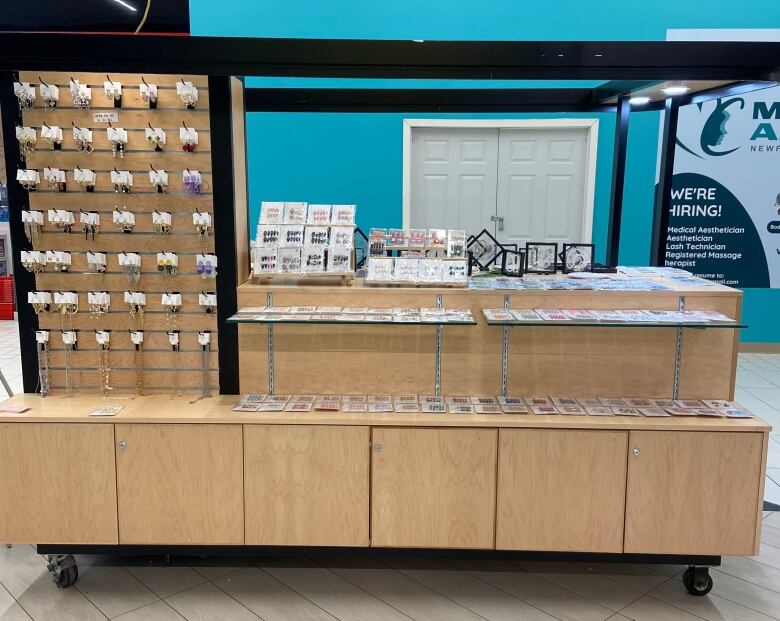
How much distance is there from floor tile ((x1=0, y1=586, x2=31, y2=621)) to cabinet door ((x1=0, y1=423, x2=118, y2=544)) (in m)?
0.27

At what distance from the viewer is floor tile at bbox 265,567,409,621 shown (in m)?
3.12

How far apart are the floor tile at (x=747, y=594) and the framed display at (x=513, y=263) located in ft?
6.24

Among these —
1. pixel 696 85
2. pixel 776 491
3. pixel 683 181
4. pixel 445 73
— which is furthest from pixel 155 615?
pixel 683 181

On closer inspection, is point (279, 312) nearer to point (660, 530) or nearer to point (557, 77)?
point (557, 77)

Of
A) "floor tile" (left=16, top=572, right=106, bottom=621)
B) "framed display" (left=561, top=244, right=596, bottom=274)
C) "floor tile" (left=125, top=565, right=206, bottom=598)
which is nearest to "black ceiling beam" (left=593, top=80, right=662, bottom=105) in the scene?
"framed display" (left=561, top=244, right=596, bottom=274)

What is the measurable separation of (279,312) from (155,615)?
153cm

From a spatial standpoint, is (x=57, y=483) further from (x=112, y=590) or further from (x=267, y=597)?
(x=267, y=597)

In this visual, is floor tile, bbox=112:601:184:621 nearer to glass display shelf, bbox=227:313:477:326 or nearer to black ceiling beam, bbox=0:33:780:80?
glass display shelf, bbox=227:313:477:326

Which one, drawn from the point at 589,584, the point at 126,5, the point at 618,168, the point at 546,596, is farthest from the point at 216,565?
the point at 618,168

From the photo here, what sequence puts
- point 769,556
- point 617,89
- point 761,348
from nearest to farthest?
point 769,556 < point 617,89 < point 761,348

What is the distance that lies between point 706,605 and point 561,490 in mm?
885

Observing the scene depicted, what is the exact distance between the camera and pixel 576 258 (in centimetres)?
405

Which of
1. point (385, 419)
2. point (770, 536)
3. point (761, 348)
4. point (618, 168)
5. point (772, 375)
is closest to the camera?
point (385, 419)

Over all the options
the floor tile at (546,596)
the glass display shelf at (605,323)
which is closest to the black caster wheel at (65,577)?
the floor tile at (546,596)
